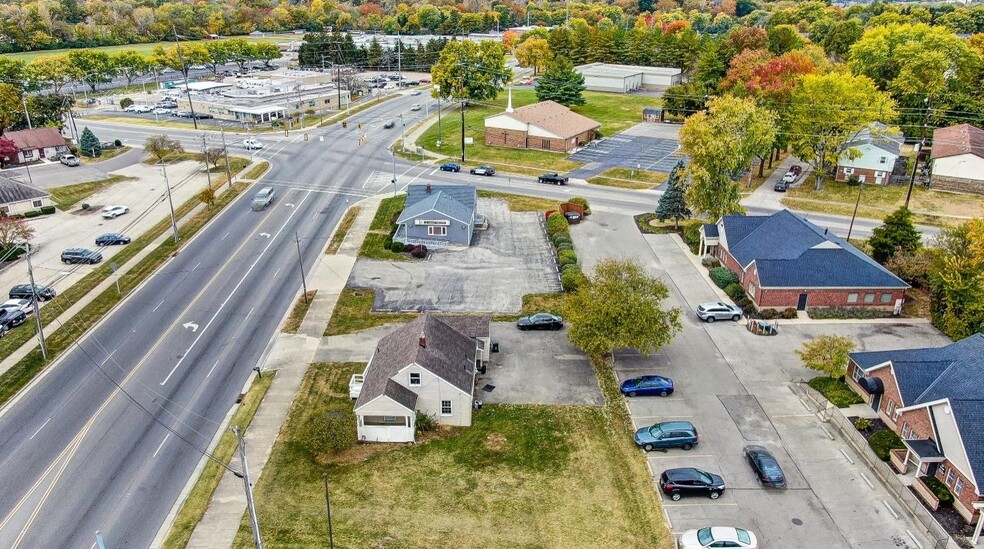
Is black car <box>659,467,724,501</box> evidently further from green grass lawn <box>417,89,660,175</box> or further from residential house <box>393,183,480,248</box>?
green grass lawn <box>417,89,660,175</box>

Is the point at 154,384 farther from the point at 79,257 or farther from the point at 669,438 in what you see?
the point at 669,438

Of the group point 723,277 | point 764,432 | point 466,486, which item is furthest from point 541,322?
point 723,277

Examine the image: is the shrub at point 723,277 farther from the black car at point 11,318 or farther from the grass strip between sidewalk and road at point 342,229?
the black car at point 11,318

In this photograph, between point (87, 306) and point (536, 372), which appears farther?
point (87, 306)

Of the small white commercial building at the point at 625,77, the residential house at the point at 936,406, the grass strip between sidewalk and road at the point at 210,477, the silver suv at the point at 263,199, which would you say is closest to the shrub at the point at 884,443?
the residential house at the point at 936,406

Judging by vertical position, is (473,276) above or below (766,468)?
above

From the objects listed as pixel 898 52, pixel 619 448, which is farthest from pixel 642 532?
pixel 898 52
